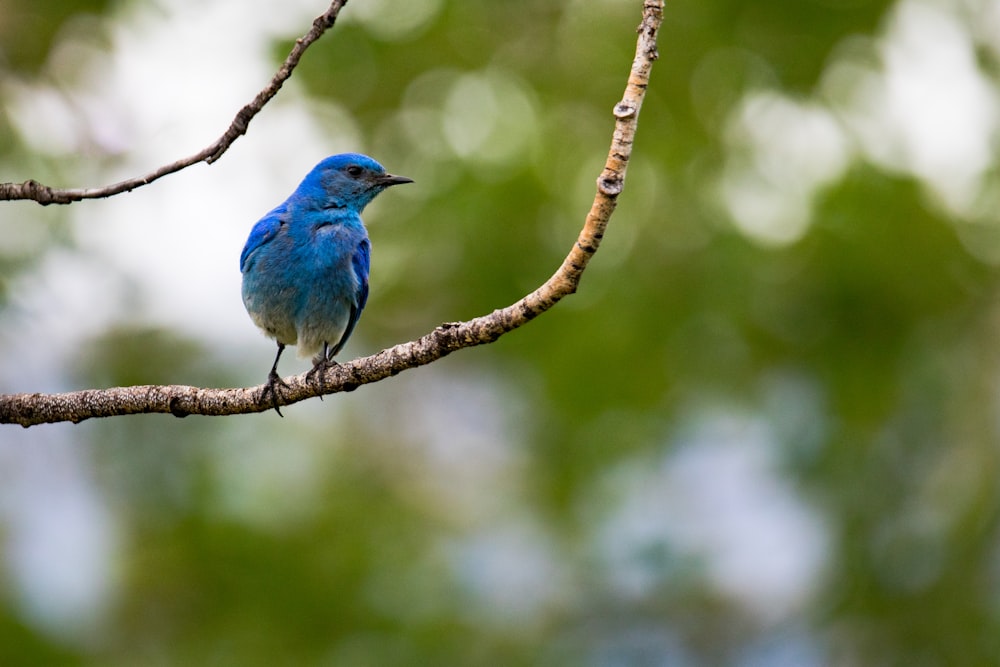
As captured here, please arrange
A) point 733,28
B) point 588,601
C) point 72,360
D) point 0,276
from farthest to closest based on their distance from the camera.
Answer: point 733,28 → point 588,601 → point 72,360 → point 0,276

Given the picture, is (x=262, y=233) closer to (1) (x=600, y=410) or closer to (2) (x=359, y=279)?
(2) (x=359, y=279)

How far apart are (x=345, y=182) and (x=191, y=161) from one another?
268 cm

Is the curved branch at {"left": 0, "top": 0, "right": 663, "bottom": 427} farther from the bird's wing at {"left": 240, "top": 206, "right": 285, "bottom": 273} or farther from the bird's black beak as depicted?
the bird's black beak

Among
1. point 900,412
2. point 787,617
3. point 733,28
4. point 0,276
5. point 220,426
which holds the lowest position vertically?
point 787,617

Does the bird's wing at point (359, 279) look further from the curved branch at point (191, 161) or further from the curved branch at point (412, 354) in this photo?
the curved branch at point (191, 161)

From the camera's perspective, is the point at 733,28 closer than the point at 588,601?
No

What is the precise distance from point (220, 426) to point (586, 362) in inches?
124

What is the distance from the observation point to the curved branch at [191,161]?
3.38 meters

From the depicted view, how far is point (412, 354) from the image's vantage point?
355 cm

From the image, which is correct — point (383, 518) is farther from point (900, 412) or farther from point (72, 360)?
point (900, 412)

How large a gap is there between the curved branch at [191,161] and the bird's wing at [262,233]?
2.26m

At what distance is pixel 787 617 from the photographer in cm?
986

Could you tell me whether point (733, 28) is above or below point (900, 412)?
above

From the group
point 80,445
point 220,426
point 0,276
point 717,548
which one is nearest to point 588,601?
point 717,548
